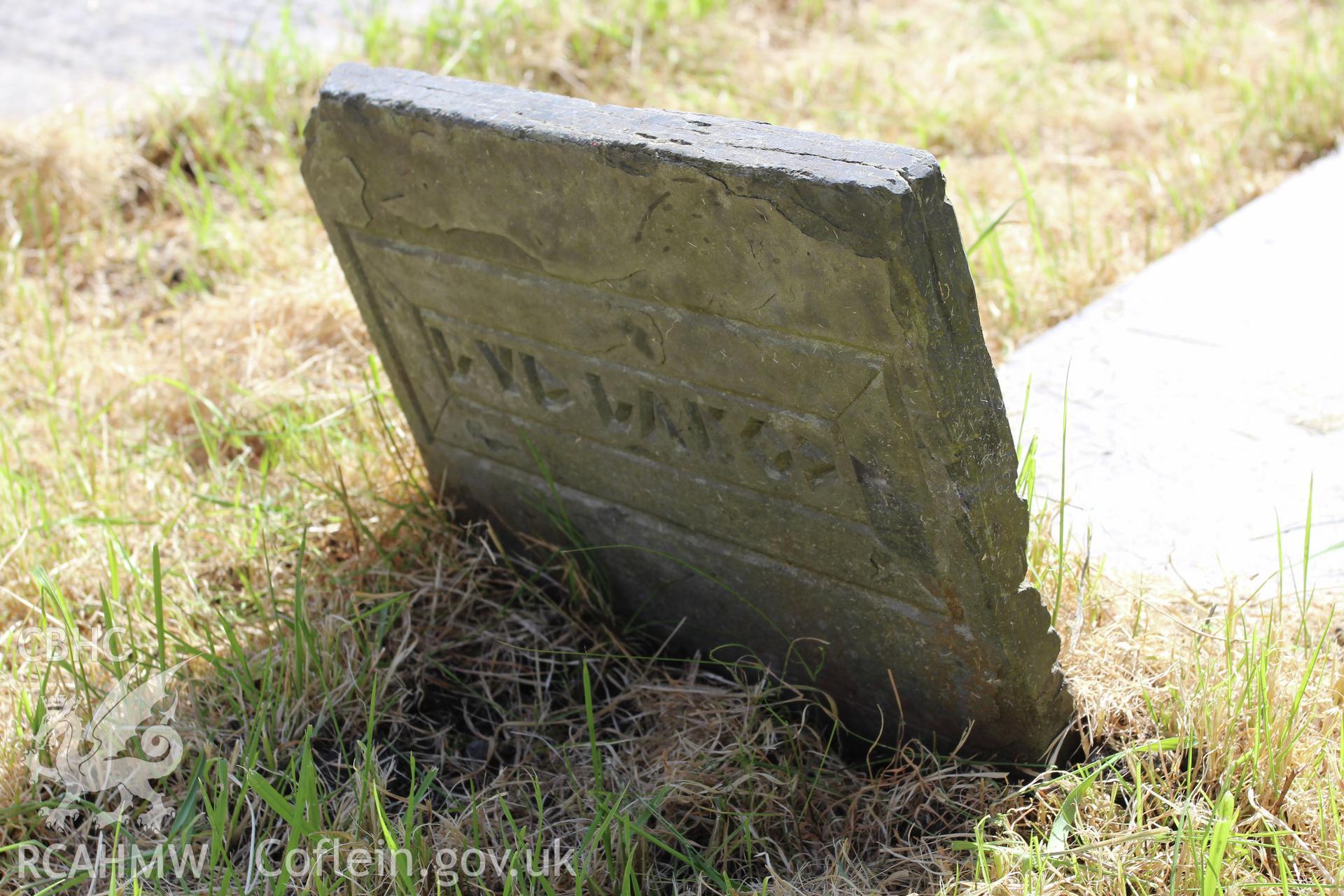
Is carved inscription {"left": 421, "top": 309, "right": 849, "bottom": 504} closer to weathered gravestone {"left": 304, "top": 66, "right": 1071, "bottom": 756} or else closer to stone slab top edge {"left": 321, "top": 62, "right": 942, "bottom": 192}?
weathered gravestone {"left": 304, "top": 66, "right": 1071, "bottom": 756}

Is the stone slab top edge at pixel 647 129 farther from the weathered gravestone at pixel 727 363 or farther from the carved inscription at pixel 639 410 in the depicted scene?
the carved inscription at pixel 639 410

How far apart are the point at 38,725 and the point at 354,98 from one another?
999 mm

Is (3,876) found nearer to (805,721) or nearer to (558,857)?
(558,857)

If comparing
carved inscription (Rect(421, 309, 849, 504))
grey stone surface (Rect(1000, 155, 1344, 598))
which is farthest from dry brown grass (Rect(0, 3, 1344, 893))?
carved inscription (Rect(421, 309, 849, 504))

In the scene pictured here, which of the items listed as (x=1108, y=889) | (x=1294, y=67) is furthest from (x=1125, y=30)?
(x=1108, y=889)

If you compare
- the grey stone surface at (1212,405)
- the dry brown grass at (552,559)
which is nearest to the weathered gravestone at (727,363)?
the dry brown grass at (552,559)

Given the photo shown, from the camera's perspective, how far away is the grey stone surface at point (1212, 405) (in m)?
2.01

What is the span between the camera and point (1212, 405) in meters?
2.32

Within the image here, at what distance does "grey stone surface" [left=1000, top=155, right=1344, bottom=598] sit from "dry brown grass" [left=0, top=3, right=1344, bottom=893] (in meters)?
0.12

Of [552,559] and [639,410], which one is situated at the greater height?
[639,410]

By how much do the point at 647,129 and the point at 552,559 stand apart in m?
0.84

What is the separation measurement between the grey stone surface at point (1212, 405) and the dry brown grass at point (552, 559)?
0.39 feet

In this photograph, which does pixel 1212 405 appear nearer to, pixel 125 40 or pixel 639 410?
pixel 639 410

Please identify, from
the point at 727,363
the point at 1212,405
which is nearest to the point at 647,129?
the point at 727,363
